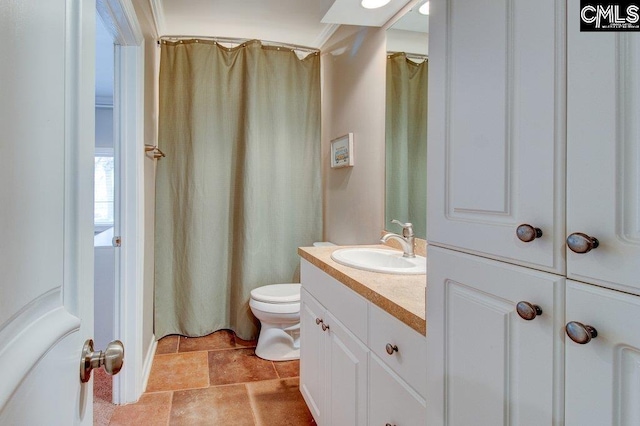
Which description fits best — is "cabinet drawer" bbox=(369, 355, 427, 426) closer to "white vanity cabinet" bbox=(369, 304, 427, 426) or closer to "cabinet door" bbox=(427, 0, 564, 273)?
"white vanity cabinet" bbox=(369, 304, 427, 426)

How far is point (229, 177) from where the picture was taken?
2.95m

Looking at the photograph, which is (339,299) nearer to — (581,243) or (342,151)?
(581,243)

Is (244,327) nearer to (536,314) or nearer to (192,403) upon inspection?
(192,403)

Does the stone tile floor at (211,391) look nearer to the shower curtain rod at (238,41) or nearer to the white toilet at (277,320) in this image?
the white toilet at (277,320)

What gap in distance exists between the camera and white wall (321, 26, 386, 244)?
219 centimetres

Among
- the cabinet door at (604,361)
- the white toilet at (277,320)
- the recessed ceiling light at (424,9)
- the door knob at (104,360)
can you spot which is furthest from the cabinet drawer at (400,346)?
the recessed ceiling light at (424,9)

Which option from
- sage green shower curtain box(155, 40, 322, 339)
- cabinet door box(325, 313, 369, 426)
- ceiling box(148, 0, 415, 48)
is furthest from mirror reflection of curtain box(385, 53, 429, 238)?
sage green shower curtain box(155, 40, 322, 339)

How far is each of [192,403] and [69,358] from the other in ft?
5.72

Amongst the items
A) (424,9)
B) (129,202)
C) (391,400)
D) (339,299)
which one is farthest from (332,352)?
(424,9)

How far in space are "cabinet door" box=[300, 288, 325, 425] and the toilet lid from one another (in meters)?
0.49

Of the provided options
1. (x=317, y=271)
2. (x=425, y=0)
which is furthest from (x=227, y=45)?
(x=317, y=271)

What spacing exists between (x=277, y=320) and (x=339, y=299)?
1152mm

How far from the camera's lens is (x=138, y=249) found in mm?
2045

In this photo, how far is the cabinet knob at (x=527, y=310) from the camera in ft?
1.90
